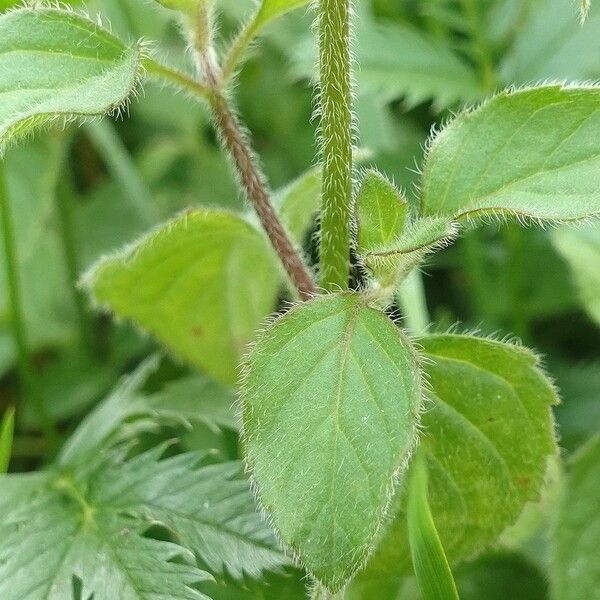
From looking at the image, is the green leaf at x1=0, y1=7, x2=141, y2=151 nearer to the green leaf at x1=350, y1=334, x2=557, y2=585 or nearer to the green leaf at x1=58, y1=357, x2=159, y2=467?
the green leaf at x1=350, y1=334, x2=557, y2=585

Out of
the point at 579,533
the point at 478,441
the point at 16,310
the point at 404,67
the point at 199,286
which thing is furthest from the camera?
the point at 404,67

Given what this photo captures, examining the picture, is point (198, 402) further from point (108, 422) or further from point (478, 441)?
point (478, 441)

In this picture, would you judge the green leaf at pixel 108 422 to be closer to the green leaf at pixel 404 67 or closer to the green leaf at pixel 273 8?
the green leaf at pixel 273 8

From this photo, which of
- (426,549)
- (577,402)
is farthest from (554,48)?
(426,549)

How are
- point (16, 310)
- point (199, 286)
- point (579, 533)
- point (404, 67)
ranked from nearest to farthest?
point (579, 533) < point (199, 286) < point (16, 310) < point (404, 67)

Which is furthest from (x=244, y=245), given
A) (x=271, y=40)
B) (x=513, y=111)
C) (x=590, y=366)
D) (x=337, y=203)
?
(x=271, y=40)

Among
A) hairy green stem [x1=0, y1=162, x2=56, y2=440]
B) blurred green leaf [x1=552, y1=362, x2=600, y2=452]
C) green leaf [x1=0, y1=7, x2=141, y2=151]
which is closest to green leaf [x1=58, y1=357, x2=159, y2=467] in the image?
hairy green stem [x1=0, y1=162, x2=56, y2=440]

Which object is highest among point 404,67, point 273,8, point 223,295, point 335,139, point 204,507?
point 404,67

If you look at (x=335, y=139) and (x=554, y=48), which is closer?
(x=335, y=139)
